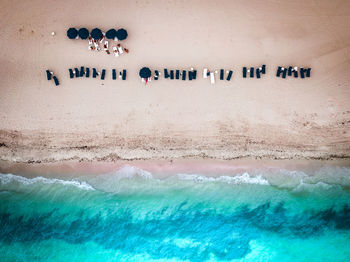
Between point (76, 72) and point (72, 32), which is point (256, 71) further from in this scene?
point (72, 32)

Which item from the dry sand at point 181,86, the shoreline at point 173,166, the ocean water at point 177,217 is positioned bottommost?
the ocean water at point 177,217

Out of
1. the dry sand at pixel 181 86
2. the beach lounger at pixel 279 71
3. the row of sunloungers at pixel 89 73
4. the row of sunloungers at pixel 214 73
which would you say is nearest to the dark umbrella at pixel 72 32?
the dry sand at pixel 181 86

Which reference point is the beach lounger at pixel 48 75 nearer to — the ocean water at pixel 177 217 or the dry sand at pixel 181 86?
the dry sand at pixel 181 86

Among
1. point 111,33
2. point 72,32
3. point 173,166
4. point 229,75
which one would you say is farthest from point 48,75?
point 229,75

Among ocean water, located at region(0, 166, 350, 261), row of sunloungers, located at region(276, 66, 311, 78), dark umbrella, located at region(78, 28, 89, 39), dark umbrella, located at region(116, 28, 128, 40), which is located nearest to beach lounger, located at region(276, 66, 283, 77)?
row of sunloungers, located at region(276, 66, 311, 78)

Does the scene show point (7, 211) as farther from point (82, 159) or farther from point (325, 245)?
point (325, 245)

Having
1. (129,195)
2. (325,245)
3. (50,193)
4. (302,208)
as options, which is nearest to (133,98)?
(129,195)
